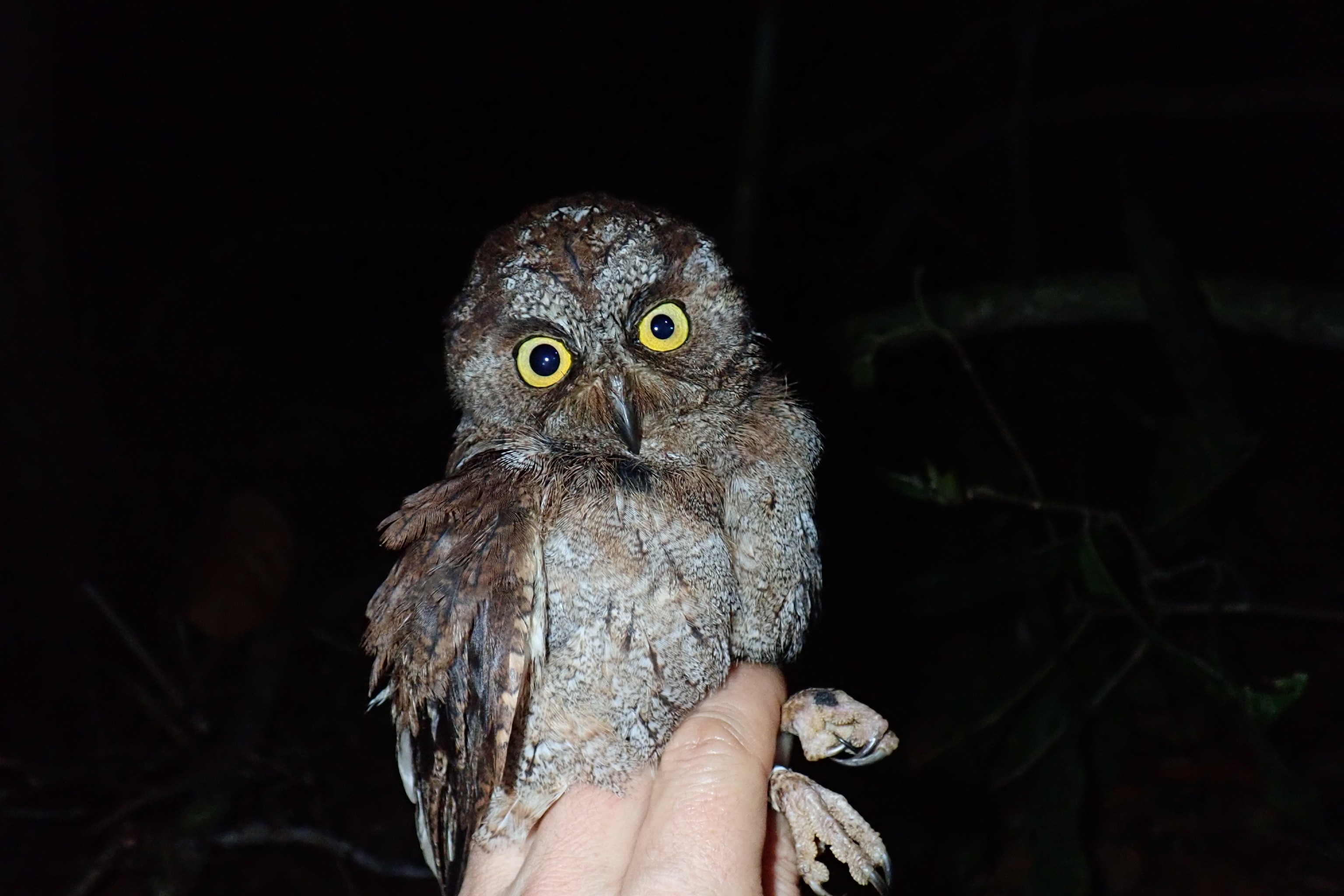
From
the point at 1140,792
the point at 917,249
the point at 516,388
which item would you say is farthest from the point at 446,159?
the point at 1140,792

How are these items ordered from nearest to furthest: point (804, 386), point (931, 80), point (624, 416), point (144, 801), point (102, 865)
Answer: point (624, 416) < point (804, 386) < point (102, 865) < point (144, 801) < point (931, 80)

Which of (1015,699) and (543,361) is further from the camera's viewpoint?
(1015,699)

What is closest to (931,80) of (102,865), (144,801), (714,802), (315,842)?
(714,802)

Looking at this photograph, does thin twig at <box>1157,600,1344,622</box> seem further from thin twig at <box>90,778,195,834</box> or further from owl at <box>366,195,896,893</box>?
thin twig at <box>90,778,195,834</box>

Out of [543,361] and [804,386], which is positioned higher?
[543,361]

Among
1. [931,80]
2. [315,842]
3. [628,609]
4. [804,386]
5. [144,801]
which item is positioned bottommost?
[315,842]

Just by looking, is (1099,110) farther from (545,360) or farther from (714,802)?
(714,802)

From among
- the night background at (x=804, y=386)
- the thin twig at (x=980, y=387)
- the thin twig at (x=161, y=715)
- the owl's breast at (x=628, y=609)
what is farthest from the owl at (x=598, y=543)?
the thin twig at (x=161, y=715)

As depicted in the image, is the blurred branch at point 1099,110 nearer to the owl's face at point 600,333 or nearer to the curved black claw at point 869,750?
the owl's face at point 600,333
